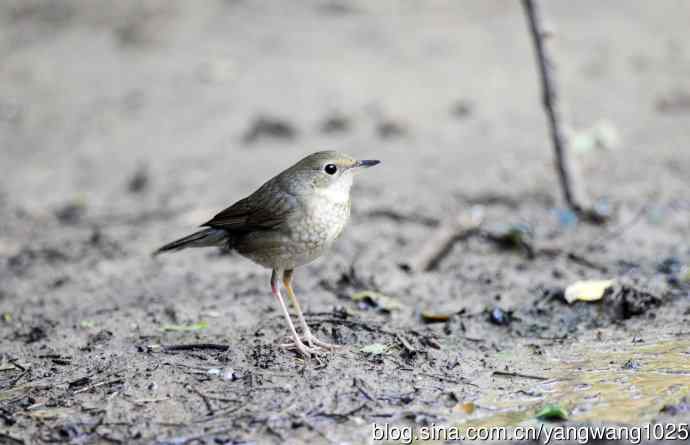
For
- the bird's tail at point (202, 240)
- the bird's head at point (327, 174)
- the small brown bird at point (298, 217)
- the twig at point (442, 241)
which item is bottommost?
the twig at point (442, 241)

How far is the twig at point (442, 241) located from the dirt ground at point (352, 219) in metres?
0.11

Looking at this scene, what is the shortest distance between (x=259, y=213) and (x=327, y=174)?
49cm

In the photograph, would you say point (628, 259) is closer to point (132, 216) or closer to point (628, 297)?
point (628, 297)

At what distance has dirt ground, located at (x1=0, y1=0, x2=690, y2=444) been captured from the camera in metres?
4.41

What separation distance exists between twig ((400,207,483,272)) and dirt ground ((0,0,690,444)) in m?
0.11

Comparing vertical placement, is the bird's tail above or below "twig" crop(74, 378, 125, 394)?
above

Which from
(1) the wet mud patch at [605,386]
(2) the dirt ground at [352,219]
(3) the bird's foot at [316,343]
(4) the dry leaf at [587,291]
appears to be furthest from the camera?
(4) the dry leaf at [587,291]

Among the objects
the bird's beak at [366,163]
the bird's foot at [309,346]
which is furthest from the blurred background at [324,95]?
the bird's foot at [309,346]

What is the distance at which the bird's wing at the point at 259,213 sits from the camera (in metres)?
5.16

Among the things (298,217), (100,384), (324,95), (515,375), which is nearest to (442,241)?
(298,217)

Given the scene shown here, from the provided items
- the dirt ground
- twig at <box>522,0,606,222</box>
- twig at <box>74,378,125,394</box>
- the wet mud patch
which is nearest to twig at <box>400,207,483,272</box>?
the dirt ground

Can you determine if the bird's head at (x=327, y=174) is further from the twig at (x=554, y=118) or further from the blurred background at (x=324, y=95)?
the blurred background at (x=324, y=95)

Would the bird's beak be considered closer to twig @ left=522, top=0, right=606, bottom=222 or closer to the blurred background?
twig @ left=522, top=0, right=606, bottom=222

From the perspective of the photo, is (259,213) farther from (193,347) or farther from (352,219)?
(352,219)
